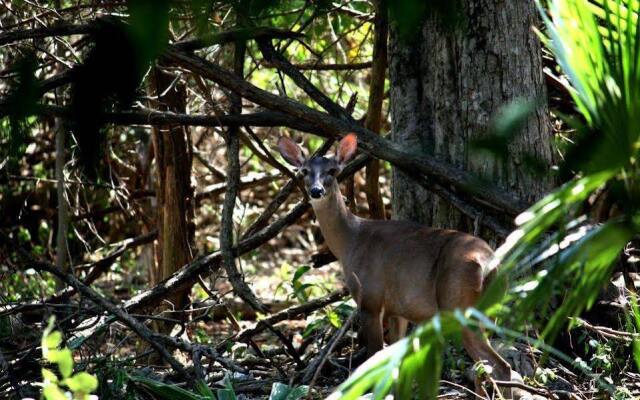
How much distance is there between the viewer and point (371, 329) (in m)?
6.92

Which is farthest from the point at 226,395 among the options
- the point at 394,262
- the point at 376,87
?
the point at 376,87

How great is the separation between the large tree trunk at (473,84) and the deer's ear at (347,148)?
1.28ft

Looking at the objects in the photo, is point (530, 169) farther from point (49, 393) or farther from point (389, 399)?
point (389, 399)

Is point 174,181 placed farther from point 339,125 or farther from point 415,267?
point 415,267

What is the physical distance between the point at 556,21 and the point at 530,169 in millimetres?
1332

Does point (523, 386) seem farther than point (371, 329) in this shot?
No

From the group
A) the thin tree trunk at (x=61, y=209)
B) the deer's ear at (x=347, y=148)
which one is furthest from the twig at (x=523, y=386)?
the thin tree trunk at (x=61, y=209)

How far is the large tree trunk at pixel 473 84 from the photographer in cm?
648

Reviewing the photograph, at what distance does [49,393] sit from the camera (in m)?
3.67

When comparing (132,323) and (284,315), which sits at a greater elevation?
(132,323)

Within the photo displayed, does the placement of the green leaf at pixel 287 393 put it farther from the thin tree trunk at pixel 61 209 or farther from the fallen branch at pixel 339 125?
the thin tree trunk at pixel 61 209

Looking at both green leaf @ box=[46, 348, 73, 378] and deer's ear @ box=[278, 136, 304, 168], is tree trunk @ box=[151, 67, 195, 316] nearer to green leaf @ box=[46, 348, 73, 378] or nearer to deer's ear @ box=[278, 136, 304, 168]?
deer's ear @ box=[278, 136, 304, 168]

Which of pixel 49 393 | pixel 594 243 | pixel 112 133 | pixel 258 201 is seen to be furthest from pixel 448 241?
pixel 258 201

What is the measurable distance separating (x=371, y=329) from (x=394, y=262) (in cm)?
50
